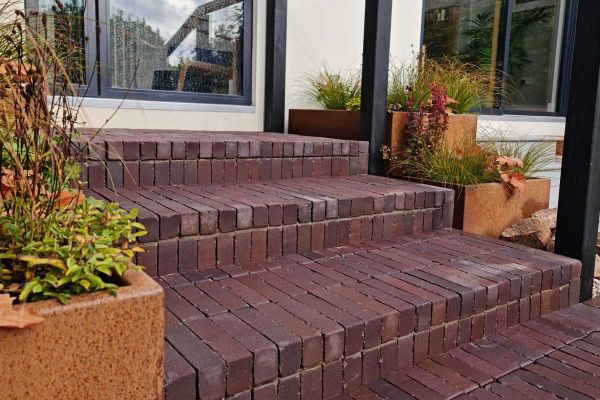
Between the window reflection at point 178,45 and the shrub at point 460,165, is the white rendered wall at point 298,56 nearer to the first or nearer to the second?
the window reflection at point 178,45

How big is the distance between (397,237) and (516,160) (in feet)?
4.07

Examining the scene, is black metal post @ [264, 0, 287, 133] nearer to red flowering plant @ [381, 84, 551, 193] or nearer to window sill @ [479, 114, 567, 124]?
red flowering plant @ [381, 84, 551, 193]

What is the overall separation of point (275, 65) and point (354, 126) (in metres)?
0.85

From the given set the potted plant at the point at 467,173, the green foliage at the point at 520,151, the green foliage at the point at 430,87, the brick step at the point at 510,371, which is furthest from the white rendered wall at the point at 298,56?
the brick step at the point at 510,371

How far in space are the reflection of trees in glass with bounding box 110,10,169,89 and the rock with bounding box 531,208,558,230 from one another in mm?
2728

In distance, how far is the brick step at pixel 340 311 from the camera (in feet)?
4.78

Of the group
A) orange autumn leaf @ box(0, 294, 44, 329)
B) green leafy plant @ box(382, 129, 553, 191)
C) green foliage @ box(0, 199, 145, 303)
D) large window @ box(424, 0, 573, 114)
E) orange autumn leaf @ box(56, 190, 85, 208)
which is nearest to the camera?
orange autumn leaf @ box(0, 294, 44, 329)

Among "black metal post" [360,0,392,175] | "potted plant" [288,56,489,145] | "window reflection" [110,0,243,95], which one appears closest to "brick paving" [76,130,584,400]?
"black metal post" [360,0,392,175]

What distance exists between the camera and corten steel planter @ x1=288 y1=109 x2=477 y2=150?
3.50 m

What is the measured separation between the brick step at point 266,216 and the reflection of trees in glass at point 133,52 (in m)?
1.45

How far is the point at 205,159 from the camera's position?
2705mm

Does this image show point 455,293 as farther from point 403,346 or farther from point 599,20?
point 599,20

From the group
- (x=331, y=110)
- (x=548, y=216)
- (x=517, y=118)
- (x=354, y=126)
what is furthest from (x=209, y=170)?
(x=517, y=118)

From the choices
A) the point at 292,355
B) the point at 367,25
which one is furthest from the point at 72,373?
the point at 367,25
